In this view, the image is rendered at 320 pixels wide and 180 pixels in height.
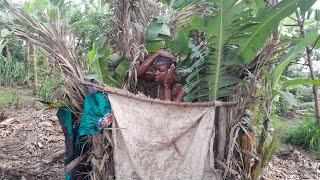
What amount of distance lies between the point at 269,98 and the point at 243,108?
229 millimetres

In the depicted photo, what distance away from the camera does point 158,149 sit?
10.8 feet

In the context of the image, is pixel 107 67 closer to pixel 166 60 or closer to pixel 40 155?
pixel 166 60

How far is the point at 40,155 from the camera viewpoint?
5.13m

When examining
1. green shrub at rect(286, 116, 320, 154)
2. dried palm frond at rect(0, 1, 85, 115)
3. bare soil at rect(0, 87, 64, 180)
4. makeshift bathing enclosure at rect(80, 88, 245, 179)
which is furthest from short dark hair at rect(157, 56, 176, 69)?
green shrub at rect(286, 116, 320, 154)

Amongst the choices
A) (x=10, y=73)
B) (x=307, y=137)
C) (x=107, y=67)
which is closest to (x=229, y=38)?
(x=107, y=67)

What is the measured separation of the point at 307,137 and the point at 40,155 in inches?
148

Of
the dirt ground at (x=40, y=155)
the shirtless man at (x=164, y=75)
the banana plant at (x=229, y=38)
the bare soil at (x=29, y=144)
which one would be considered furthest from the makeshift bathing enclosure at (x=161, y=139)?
the dirt ground at (x=40, y=155)

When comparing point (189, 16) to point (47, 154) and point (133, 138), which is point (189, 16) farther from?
point (47, 154)

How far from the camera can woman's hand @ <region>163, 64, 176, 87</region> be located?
349 cm

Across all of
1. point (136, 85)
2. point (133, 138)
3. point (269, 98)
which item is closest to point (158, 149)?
point (133, 138)

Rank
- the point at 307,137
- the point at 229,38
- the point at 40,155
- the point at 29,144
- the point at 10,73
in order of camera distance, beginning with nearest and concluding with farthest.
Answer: the point at 229,38
the point at 40,155
the point at 29,144
the point at 307,137
the point at 10,73

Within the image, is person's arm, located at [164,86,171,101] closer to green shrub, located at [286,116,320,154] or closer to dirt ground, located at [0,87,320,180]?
dirt ground, located at [0,87,320,180]

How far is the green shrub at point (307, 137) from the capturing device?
20.1 ft

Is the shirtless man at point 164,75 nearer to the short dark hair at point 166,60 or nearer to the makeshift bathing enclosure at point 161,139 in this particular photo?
the short dark hair at point 166,60
